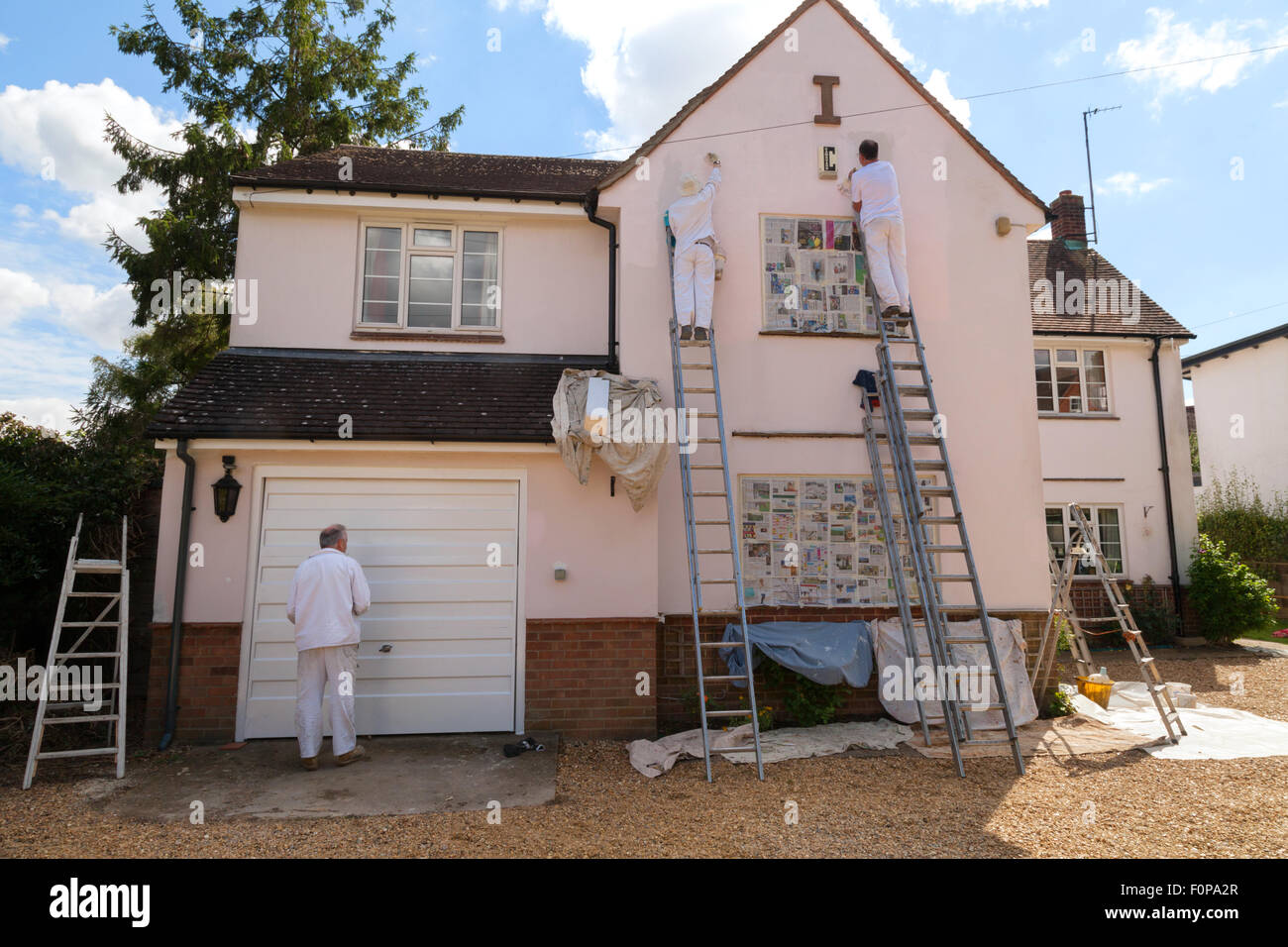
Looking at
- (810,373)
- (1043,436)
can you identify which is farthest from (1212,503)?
(810,373)

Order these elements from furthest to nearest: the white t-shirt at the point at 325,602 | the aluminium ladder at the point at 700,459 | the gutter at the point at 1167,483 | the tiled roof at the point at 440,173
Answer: the gutter at the point at 1167,483
the tiled roof at the point at 440,173
the aluminium ladder at the point at 700,459
the white t-shirt at the point at 325,602

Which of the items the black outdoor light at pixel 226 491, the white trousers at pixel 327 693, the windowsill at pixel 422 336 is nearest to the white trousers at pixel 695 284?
the windowsill at pixel 422 336

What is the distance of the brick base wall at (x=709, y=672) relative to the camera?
701cm

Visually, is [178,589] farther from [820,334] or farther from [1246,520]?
[1246,520]

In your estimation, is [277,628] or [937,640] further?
[277,628]

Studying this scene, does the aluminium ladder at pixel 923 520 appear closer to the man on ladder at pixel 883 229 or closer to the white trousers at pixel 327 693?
the man on ladder at pixel 883 229

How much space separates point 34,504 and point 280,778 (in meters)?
3.93

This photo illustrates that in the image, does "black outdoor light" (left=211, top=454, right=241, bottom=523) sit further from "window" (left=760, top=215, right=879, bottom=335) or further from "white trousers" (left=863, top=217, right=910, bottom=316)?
"white trousers" (left=863, top=217, right=910, bottom=316)

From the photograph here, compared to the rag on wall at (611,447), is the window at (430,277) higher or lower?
higher

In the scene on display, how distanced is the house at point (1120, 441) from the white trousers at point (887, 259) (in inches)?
271

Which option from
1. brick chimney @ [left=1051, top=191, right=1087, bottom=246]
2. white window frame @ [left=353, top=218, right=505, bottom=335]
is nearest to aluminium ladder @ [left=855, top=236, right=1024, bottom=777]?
white window frame @ [left=353, top=218, right=505, bottom=335]

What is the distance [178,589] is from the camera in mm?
6477
